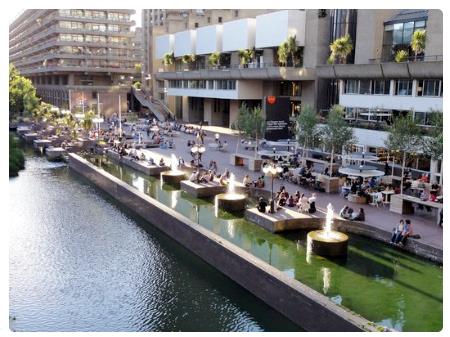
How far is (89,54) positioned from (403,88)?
63.7 m

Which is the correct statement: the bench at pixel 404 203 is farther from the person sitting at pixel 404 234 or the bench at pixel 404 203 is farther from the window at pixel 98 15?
the window at pixel 98 15

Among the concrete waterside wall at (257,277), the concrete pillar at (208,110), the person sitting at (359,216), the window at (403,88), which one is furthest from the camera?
the concrete pillar at (208,110)

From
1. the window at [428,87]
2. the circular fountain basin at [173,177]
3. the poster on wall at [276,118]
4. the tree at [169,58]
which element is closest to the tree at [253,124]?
the poster on wall at [276,118]

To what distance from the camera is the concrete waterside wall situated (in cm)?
1214

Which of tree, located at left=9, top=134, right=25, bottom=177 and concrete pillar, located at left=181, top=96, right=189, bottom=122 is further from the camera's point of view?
concrete pillar, located at left=181, top=96, right=189, bottom=122

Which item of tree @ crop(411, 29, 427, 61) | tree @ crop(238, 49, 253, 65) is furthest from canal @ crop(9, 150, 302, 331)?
tree @ crop(238, 49, 253, 65)

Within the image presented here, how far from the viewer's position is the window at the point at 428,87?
99.1 ft

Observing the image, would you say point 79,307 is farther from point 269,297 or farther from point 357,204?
point 357,204

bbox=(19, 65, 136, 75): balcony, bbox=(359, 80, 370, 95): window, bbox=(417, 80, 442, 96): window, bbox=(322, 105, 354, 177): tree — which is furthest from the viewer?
bbox=(19, 65, 136, 75): balcony

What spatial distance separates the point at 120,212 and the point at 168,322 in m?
12.6

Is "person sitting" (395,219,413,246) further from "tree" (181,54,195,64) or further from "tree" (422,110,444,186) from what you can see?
"tree" (181,54,195,64)

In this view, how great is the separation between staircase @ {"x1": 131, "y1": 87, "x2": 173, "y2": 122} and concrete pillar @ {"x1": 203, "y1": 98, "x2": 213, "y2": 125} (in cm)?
731

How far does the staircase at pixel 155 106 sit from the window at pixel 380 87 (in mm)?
42272
